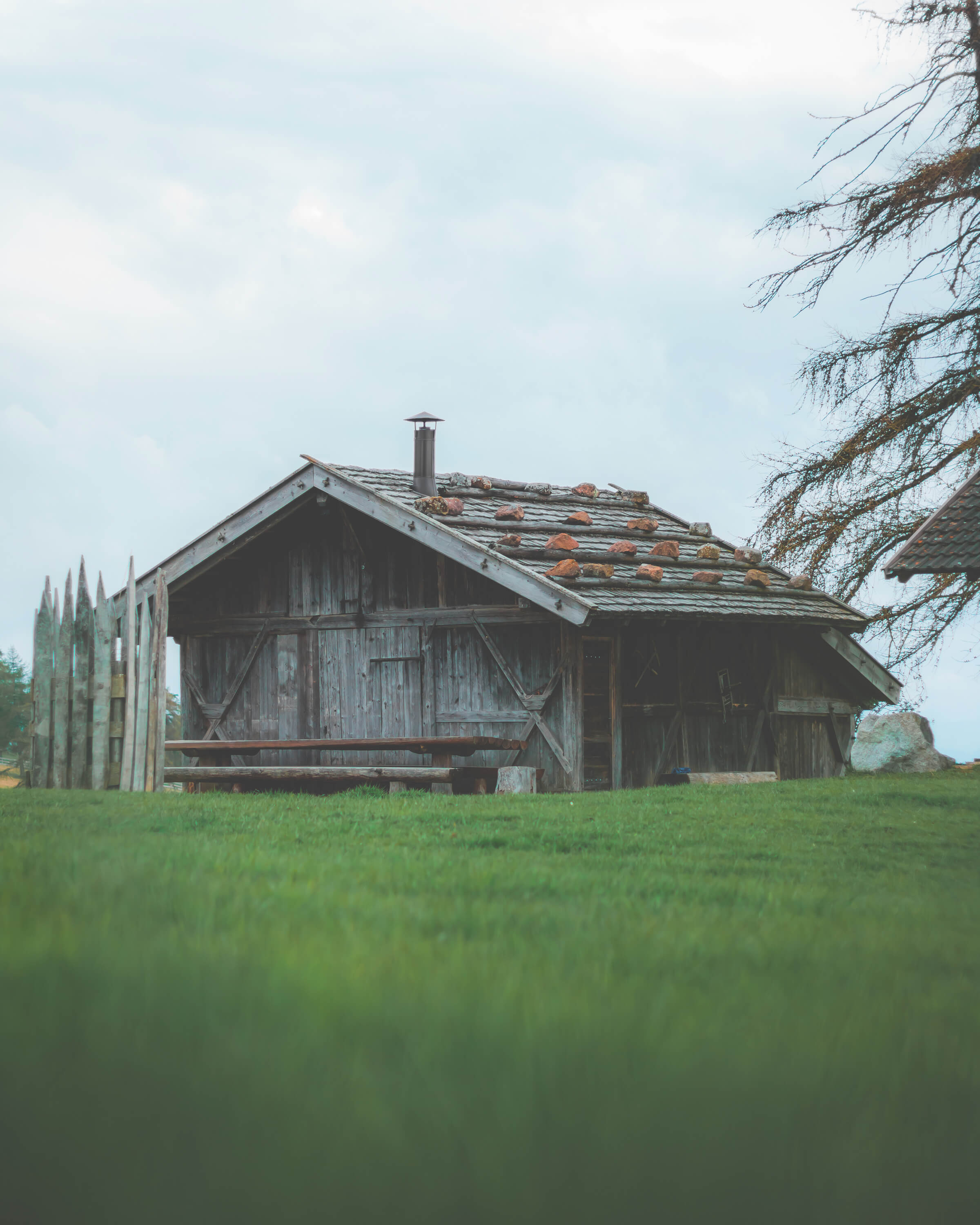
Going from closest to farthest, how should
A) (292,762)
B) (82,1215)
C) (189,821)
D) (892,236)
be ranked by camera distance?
(82,1215) < (189,821) < (292,762) < (892,236)

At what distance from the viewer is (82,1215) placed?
6.79ft

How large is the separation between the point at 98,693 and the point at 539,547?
659cm

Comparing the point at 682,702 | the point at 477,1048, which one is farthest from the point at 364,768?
the point at 477,1048

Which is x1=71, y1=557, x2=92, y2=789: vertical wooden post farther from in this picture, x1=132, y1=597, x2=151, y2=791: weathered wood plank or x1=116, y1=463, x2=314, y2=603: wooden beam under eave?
x1=116, y1=463, x2=314, y2=603: wooden beam under eave

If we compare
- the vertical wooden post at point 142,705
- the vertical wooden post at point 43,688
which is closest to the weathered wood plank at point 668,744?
the vertical wooden post at point 142,705

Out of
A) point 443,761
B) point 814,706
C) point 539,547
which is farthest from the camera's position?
point 814,706

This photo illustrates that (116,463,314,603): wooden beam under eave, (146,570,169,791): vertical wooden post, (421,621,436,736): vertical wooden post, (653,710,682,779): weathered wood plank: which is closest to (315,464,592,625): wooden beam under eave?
(116,463,314,603): wooden beam under eave

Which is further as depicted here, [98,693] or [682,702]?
[682,702]

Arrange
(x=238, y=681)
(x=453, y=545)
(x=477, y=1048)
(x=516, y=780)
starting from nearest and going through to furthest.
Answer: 1. (x=477, y=1048)
2. (x=516, y=780)
3. (x=453, y=545)
4. (x=238, y=681)

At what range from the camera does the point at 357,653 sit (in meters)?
18.6

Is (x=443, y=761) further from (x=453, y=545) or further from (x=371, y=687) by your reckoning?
(x=371, y=687)

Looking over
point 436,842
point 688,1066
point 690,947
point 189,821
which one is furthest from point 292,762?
point 688,1066

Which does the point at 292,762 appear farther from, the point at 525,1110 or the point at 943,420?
the point at 525,1110

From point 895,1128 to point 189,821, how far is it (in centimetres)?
717
